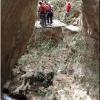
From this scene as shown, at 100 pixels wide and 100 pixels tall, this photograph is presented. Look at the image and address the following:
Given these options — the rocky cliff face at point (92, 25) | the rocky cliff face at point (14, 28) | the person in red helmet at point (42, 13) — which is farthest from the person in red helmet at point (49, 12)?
the rocky cliff face at point (92, 25)

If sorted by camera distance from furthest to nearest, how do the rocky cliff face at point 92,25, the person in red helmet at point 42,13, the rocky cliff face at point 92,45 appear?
1. the person in red helmet at point 42,13
2. the rocky cliff face at point 92,45
3. the rocky cliff face at point 92,25

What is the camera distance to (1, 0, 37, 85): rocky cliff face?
1102 cm

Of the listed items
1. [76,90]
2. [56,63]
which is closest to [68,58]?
[56,63]

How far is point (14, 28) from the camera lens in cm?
1191

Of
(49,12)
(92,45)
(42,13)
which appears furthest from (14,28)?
(49,12)

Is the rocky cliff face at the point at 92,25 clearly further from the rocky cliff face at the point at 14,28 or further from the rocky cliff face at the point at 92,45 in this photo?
the rocky cliff face at the point at 14,28

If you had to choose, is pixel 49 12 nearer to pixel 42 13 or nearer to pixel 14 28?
pixel 42 13

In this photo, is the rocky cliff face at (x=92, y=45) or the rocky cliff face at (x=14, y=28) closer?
the rocky cliff face at (x=92, y=45)

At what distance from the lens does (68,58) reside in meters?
15.1

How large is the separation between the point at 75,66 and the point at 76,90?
1.81m

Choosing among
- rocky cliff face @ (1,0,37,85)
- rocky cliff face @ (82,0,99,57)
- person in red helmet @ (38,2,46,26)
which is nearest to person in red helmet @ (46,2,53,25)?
person in red helmet @ (38,2,46,26)

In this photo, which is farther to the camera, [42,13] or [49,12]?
[49,12]

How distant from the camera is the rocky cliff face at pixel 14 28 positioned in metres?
11.0

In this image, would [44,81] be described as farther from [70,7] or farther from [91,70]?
[70,7]
